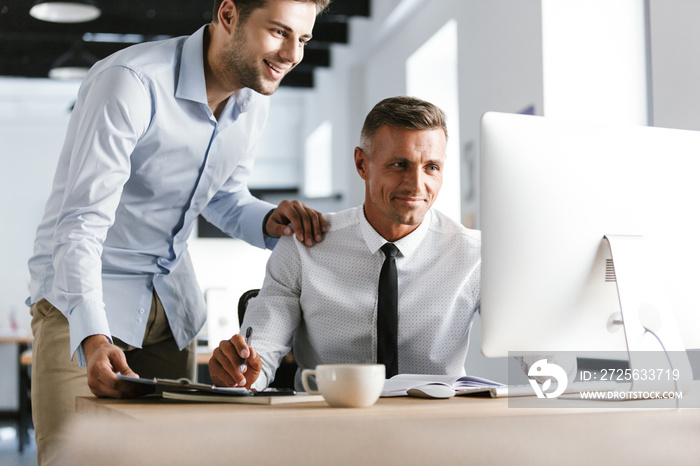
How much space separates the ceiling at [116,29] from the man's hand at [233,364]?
5.26 m

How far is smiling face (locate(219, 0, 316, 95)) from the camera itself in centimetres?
171

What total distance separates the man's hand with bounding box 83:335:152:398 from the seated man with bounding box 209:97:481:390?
17.4 inches

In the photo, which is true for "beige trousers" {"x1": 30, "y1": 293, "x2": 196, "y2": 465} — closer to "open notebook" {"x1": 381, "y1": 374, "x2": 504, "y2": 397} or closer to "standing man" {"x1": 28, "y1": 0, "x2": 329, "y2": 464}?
"standing man" {"x1": 28, "y1": 0, "x2": 329, "y2": 464}

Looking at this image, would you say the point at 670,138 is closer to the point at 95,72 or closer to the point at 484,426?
the point at 484,426

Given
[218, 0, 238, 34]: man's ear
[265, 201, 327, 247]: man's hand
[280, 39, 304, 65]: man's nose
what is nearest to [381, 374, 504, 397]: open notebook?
[265, 201, 327, 247]: man's hand

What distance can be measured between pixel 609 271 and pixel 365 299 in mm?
690

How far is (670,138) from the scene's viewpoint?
49.4 inches

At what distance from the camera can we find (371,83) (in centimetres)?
693

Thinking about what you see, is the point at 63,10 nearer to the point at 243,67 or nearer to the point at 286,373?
the point at 243,67

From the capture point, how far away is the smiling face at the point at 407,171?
172 centimetres

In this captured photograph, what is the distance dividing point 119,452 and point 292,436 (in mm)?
Result: 184

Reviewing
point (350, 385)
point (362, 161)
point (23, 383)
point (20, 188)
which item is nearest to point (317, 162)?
point (20, 188)

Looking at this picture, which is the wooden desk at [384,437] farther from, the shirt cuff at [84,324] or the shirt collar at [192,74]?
the shirt collar at [192,74]

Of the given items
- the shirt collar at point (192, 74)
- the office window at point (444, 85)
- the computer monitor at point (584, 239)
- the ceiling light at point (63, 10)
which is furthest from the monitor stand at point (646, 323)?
the ceiling light at point (63, 10)
